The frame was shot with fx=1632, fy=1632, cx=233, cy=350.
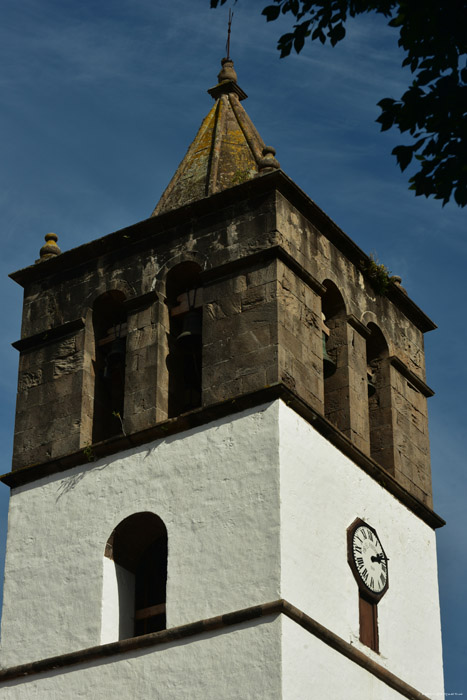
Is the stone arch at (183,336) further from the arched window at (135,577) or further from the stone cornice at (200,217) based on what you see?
the arched window at (135,577)

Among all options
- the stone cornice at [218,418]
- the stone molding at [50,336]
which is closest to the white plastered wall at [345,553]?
the stone cornice at [218,418]

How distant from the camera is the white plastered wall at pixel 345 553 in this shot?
22.2 metres

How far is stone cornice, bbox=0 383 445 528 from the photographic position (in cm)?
2327

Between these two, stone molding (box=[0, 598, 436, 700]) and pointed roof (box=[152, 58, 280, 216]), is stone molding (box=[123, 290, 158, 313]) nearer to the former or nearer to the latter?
pointed roof (box=[152, 58, 280, 216])

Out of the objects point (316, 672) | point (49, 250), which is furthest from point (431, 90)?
point (49, 250)

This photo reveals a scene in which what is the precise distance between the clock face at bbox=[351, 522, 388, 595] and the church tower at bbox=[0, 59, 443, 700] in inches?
1.5

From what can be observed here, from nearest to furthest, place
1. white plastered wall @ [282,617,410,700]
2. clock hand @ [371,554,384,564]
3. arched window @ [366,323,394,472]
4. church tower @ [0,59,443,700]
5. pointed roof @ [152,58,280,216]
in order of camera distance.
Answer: white plastered wall @ [282,617,410,700], church tower @ [0,59,443,700], clock hand @ [371,554,384,564], arched window @ [366,323,394,472], pointed roof @ [152,58,280,216]

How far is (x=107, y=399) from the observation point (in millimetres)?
25844

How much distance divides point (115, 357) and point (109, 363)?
6.2 inches

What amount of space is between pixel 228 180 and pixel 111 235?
7.02 feet

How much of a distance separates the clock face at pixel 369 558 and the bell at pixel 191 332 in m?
3.84

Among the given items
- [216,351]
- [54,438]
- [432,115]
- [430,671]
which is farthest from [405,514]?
[432,115]

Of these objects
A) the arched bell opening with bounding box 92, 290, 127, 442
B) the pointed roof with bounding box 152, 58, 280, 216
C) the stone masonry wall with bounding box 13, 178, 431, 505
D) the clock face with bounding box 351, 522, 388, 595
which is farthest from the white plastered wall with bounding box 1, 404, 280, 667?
the pointed roof with bounding box 152, 58, 280, 216

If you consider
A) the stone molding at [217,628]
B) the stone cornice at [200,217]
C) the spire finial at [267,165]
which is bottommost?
the stone molding at [217,628]
